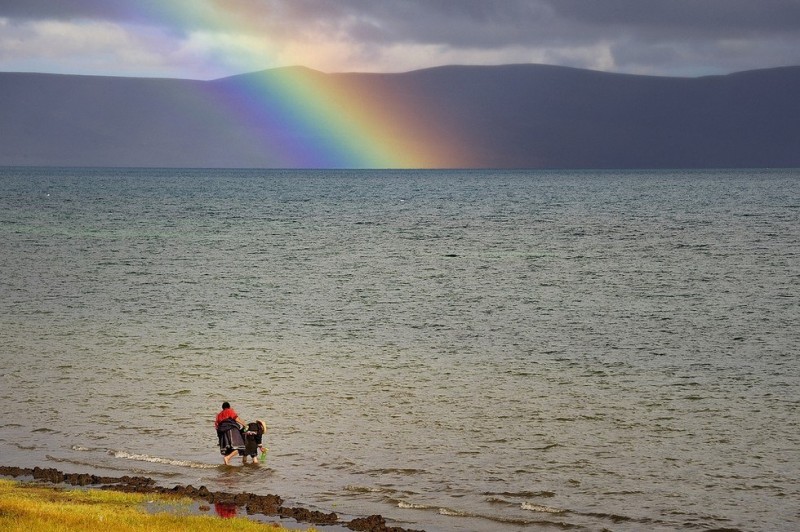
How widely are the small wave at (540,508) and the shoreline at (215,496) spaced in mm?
3432

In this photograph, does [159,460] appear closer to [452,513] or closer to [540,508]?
[452,513]

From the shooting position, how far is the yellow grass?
710 inches

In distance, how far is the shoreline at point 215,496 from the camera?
2048 centimetres

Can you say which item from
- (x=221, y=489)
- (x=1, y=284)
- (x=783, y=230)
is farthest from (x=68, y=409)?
(x=783, y=230)

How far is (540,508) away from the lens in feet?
72.4

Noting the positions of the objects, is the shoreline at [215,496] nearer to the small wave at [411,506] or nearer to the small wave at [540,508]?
the small wave at [411,506]

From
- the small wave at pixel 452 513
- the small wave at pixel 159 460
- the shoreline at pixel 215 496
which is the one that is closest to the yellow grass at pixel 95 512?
the shoreline at pixel 215 496

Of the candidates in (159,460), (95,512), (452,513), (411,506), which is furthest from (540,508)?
(159,460)

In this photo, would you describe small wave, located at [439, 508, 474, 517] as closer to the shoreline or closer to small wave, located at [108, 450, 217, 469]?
the shoreline

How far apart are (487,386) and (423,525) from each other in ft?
46.3

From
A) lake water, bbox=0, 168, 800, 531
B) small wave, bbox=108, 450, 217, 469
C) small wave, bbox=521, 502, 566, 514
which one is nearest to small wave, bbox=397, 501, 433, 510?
lake water, bbox=0, 168, 800, 531

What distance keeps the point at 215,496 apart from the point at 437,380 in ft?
48.2

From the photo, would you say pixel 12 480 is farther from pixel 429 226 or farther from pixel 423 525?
pixel 429 226

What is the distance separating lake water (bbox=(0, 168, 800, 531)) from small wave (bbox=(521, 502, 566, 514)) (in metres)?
0.11
